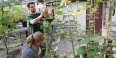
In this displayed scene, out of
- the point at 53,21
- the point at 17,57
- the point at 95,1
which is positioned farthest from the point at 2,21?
the point at 17,57

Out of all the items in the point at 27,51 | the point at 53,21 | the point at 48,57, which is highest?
the point at 53,21

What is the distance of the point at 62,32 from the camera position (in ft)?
7.22

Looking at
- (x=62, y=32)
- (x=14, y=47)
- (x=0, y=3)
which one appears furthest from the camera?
(x=14, y=47)

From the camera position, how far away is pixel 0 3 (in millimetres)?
1619

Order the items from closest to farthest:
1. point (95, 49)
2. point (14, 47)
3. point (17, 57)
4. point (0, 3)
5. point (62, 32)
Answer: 1. point (0, 3)
2. point (95, 49)
3. point (62, 32)
4. point (17, 57)
5. point (14, 47)

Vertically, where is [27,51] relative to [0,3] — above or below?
below

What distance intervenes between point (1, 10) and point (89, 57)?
1205 millimetres

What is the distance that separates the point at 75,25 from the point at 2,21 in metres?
1.02

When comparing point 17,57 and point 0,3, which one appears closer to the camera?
A: point 0,3

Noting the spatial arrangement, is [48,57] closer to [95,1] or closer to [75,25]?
[75,25]

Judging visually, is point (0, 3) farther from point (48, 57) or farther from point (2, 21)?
point (48, 57)

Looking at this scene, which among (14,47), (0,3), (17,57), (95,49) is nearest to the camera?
(0,3)

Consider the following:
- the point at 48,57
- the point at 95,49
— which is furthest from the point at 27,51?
the point at 95,49

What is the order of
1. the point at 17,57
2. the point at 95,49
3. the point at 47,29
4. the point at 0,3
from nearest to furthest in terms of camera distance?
the point at 0,3 < the point at 95,49 < the point at 47,29 < the point at 17,57
